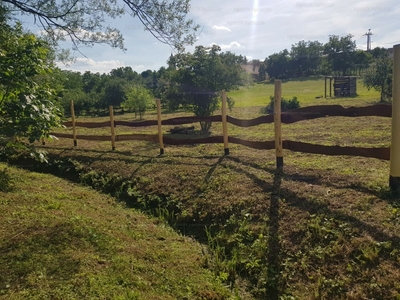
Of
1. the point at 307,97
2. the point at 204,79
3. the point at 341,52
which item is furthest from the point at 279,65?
the point at 204,79

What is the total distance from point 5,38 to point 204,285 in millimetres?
5463

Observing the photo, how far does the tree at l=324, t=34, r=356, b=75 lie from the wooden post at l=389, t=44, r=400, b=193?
143 feet

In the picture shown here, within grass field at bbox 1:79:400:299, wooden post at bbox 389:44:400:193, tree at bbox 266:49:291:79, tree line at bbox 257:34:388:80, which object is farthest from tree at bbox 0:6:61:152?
tree at bbox 266:49:291:79

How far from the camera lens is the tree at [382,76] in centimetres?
1730

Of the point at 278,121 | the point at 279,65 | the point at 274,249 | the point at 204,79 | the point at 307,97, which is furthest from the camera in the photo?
the point at 279,65

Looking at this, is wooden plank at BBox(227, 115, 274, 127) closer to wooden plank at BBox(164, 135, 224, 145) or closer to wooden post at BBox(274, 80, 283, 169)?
wooden post at BBox(274, 80, 283, 169)

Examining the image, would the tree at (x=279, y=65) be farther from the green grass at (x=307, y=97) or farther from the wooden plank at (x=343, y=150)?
the wooden plank at (x=343, y=150)

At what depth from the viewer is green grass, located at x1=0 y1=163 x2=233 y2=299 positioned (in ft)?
8.60

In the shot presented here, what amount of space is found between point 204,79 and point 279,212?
763cm

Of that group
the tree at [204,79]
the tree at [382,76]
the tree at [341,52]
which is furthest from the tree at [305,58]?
the tree at [204,79]

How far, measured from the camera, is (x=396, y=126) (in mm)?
3730

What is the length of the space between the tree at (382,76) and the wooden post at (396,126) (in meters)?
15.6

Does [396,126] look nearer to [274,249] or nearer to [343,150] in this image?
[343,150]

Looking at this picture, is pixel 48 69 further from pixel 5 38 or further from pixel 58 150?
pixel 58 150
